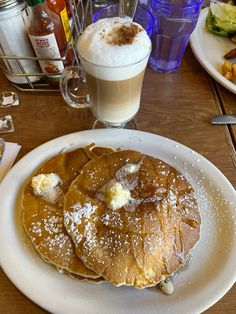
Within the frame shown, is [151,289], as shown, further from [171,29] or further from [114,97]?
[171,29]

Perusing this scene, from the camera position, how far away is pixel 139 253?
0.66m

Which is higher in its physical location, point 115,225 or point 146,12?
point 146,12

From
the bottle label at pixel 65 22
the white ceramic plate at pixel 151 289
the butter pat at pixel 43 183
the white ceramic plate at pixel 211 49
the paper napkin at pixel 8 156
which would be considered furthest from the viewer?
the white ceramic plate at pixel 211 49

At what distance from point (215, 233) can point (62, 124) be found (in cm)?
56

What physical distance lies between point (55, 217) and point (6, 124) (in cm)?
41

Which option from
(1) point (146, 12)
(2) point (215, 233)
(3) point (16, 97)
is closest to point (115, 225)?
(2) point (215, 233)

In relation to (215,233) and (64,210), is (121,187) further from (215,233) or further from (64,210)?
(215,233)

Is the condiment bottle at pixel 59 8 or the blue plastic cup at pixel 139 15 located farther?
the blue plastic cup at pixel 139 15

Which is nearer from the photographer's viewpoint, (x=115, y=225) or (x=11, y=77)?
(x=115, y=225)

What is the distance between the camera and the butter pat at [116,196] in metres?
0.71

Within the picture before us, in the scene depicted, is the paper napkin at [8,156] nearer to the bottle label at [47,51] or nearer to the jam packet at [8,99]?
the jam packet at [8,99]

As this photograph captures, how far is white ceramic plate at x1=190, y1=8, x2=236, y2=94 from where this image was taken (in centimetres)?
108

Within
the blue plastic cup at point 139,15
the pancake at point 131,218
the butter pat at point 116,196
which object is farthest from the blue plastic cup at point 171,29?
the butter pat at point 116,196

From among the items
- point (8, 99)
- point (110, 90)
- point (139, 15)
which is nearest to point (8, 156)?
point (8, 99)
